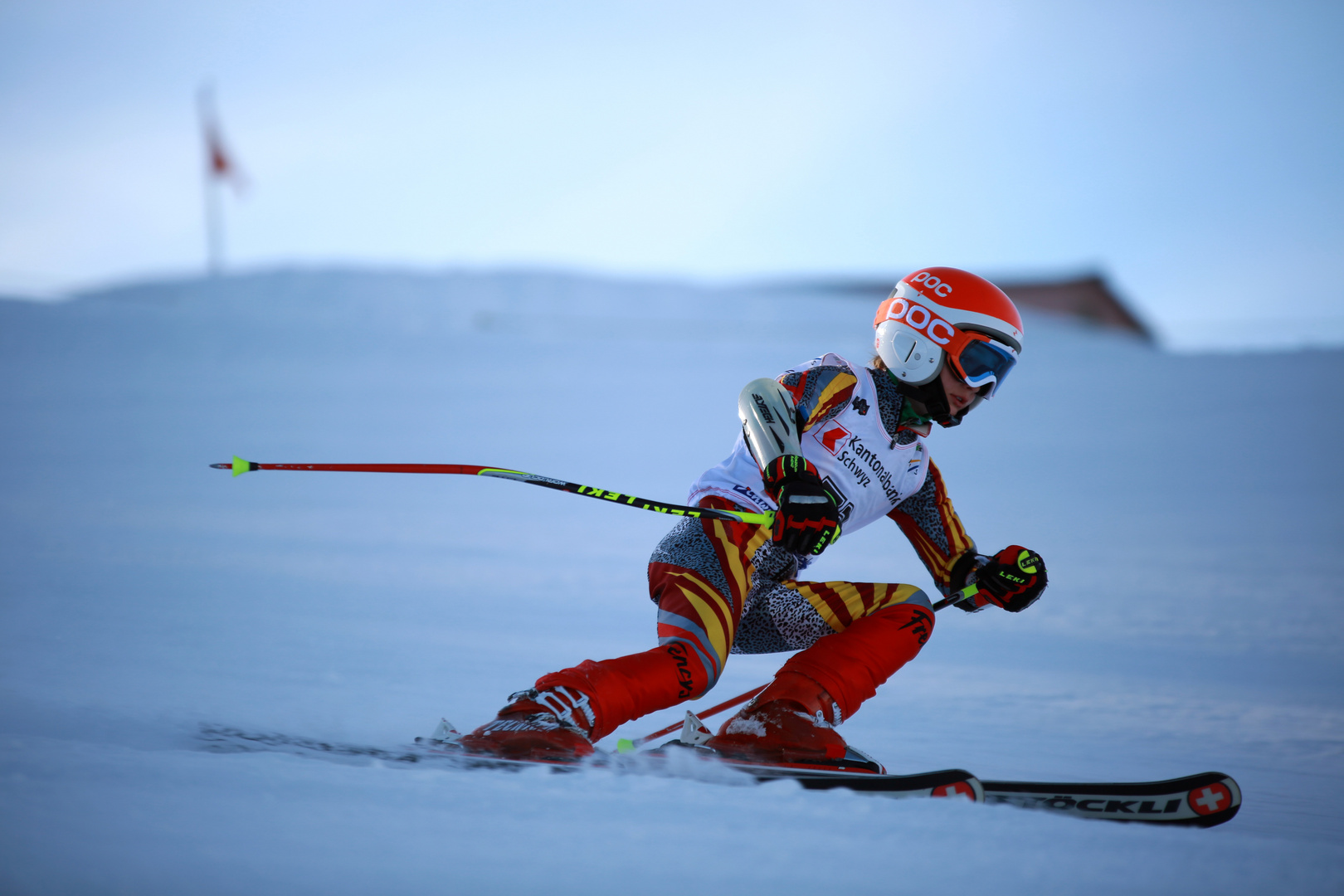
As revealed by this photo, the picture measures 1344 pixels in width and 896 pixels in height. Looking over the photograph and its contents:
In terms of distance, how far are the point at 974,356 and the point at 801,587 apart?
76 cm

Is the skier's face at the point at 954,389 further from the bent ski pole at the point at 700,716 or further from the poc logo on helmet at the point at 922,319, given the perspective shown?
the bent ski pole at the point at 700,716

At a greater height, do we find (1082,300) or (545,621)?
(1082,300)

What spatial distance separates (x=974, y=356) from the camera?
2.46 m

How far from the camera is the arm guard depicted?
226cm

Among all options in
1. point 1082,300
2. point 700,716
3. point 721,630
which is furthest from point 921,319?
point 1082,300

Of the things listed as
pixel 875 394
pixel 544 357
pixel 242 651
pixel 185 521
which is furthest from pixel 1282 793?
pixel 544 357

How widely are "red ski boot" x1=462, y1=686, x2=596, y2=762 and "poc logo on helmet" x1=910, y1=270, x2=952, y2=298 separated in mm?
1367

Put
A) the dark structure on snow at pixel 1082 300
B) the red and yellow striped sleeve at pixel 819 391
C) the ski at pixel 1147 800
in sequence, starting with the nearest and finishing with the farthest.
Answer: the ski at pixel 1147 800 → the red and yellow striped sleeve at pixel 819 391 → the dark structure on snow at pixel 1082 300

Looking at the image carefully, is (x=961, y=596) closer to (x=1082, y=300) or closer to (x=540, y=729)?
(x=540, y=729)

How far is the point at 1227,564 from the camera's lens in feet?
18.7

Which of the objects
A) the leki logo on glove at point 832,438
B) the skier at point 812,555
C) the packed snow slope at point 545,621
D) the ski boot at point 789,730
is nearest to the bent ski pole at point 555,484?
the skier at point 812,555

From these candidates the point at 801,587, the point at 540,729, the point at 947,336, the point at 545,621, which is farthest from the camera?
the point at 545,621

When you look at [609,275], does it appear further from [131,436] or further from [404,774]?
[404,774]

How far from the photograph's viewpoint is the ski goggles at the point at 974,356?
245cm
